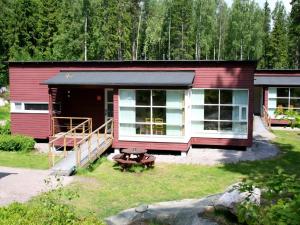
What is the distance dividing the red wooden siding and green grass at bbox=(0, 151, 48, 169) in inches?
78.3

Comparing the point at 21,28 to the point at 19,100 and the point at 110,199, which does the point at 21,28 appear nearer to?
the point at 19,100

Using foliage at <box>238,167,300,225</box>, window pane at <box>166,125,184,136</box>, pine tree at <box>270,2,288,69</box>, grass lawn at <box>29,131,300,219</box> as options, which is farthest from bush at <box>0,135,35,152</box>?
pine tree at <box>270,2,288,69</box>

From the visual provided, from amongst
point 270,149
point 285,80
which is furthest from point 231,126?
point 285,80

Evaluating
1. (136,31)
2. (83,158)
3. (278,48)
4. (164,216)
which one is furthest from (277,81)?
(278,48)

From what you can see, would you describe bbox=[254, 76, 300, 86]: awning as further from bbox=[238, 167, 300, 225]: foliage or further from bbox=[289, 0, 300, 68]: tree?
bbox=[238, 167, 300, 225]: foliage

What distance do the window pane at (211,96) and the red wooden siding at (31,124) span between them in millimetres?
7392

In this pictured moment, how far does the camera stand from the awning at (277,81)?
26.1 m

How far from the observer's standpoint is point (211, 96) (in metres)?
17.7

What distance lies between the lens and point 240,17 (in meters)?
52.2

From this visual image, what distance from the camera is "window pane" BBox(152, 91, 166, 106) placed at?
1664 centimetres

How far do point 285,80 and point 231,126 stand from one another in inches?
437

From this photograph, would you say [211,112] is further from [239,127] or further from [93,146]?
[93,146]

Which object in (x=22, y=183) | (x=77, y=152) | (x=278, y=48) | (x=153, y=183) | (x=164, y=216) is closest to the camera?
(x=164, y=216)

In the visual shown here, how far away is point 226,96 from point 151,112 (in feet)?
11.2
